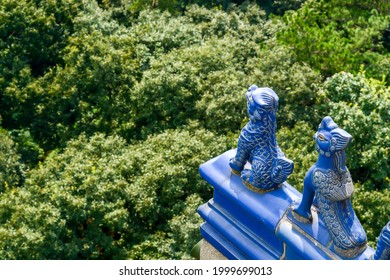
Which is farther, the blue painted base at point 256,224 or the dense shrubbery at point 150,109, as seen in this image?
the dense shrubbery at point 150,109

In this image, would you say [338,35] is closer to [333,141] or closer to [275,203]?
[275,203]

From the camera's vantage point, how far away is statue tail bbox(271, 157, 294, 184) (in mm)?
7645

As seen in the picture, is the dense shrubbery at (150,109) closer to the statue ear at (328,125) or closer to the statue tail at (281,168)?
the statue tail at (281,168)

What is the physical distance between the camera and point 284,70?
53.6ft

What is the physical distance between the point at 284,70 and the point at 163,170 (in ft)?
14.9

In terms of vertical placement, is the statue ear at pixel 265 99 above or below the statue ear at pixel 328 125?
below

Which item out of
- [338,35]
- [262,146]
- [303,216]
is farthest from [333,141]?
[338,35]

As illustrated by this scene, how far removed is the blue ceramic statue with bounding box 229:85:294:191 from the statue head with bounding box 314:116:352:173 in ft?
2.75

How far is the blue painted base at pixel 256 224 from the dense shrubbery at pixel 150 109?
4062mm

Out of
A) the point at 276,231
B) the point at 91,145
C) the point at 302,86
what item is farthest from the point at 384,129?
the point at 276,231

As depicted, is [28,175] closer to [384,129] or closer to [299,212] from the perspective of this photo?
[384,129]

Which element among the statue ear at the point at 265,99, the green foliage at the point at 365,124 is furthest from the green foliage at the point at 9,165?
the statue ear at the point at 265,99

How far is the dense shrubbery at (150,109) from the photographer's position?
42.7ft

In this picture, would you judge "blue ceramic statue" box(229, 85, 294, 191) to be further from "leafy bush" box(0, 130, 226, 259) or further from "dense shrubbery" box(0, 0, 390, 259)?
"leafy bush" box(0, 130, 226, 259)
